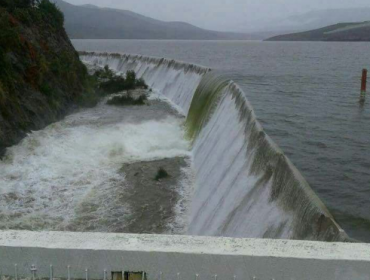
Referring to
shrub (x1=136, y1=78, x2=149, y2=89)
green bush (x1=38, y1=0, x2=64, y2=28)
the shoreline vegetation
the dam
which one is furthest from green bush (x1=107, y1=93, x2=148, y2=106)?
green bush (x1=38, y1=0, x2=64, y2=28)

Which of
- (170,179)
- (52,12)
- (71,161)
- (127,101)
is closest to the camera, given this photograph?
(170,179)

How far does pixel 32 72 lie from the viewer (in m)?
20.2

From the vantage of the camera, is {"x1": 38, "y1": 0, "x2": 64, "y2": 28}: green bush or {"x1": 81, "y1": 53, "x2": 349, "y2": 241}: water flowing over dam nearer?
{"x1": 81, "y1": 53, "x2": 349, "y2": 241}: water flowing over dam

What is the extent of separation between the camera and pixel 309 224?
6.16 metres

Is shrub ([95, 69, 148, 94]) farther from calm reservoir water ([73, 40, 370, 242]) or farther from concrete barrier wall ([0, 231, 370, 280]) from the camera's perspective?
concrete barrier wall ([0, 231, 370, 280])

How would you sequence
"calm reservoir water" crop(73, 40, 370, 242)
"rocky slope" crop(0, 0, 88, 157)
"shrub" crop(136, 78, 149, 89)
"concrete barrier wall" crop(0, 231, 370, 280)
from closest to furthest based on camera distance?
"concrete barrier wall" crop(0, 231, 370, 280) → "calm reservoir water" crop(73, 40, 370, 242) → "rocky slope" crop(0, 0, 88, 157) → "shrub" crop(136, 78, 149, 89)

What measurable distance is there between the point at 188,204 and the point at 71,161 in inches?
212

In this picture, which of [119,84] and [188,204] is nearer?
[188,204]

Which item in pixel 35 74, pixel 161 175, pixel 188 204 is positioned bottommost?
pixel 188 204

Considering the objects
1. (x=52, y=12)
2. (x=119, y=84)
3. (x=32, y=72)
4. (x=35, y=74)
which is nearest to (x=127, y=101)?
(x=119, y=84)

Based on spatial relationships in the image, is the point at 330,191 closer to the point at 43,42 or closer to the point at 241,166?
the point at 241,166

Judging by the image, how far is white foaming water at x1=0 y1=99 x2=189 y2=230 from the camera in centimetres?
1149

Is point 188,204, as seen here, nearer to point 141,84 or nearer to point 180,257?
point 180,257

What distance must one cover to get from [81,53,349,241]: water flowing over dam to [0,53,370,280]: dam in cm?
3
